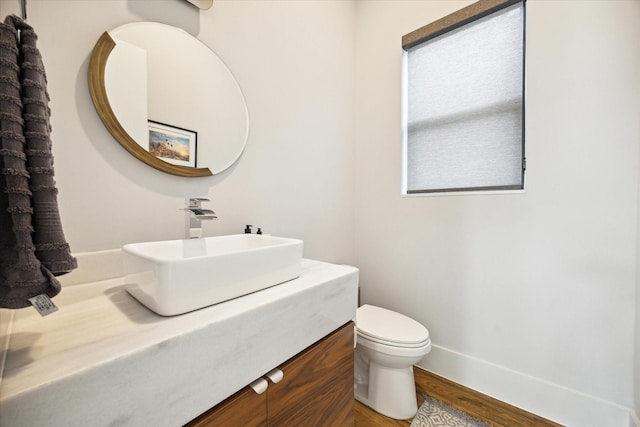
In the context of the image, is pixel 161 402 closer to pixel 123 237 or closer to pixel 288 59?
pixel 123 237

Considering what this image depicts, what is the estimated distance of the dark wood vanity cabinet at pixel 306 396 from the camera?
23.1 inches

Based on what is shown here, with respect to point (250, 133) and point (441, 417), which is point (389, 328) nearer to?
point (441, 417)

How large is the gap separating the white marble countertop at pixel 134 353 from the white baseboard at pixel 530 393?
1249mm

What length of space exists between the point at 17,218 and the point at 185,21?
1050 millimetres

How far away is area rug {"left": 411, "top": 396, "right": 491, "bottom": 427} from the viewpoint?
1207 millimetres

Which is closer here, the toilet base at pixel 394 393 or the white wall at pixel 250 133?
the white wall at pixel 250 133

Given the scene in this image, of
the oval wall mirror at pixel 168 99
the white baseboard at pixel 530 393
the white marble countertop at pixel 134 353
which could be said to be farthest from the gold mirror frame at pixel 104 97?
the white baseboard at pixel 530 393

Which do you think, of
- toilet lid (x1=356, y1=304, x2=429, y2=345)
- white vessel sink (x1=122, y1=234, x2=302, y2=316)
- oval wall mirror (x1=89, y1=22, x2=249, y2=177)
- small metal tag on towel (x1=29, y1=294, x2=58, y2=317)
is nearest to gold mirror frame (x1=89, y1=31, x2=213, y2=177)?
oval wall mirror (x1=89, y1=22, x2=249, y2=177)

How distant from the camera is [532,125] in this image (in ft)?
4.23

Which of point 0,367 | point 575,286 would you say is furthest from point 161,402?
point 575,286

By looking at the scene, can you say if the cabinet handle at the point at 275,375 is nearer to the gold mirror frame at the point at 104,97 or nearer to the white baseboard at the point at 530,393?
the gold mirror frame at the point at 104,97

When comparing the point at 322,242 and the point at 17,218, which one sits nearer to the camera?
the point at 17,218

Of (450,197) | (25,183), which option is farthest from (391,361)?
(25,183)

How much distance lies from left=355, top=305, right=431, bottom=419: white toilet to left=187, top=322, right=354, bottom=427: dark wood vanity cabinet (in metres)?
0.34
